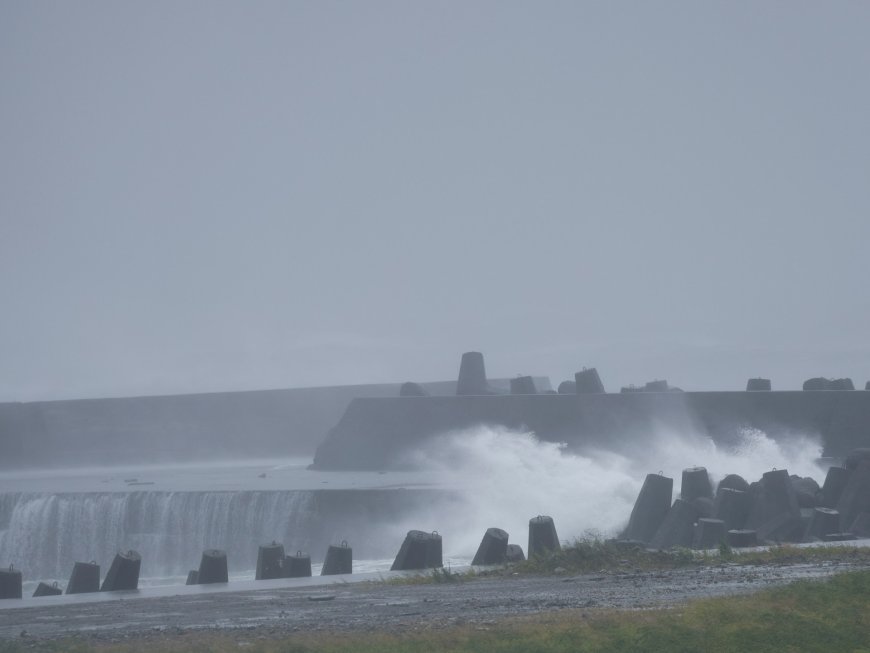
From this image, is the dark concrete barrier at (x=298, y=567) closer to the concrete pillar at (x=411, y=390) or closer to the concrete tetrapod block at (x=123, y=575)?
the concrete tetrapod block at (x=123, y=575)

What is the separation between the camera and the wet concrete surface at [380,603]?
9617 millimetres

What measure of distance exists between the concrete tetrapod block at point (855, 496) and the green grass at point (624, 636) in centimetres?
1142

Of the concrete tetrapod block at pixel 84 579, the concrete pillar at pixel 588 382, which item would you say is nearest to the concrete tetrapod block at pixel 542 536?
the concrete tetrapod block at pixel 84 579

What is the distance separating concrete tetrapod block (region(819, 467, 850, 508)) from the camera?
21.8m

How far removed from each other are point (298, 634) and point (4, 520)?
29.3m

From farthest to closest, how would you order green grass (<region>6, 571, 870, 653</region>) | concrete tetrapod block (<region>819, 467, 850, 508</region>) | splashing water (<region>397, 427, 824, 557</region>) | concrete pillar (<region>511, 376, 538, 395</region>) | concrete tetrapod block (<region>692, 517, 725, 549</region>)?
concrete pillar (<region>511, 376, 538, 395</region>)
splashing water (<region>397, 427, 824, 557</region>)
concrete tetrapod block (<region>819, 467, 850, 508</region>)
concrete tetrapod block (<region>692, 517, 725, 549</region>)
green grass (<region>6, 571, 870, 653</region>)

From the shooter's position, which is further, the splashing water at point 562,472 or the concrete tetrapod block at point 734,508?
the splashing water at point 562,472

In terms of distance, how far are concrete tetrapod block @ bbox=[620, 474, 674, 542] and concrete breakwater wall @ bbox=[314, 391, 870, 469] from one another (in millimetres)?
13191

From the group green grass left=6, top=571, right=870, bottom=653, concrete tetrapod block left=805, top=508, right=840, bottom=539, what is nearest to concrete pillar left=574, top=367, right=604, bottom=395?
concrete tetrapod block left=805, top=508, right=840, bottom=539

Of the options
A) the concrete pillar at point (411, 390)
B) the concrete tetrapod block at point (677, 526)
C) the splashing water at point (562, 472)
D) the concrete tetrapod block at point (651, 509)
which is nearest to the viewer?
the concrete tetrapod block at point (677, 526)

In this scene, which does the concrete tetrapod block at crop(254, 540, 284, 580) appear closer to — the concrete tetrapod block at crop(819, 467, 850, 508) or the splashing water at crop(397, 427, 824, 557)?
the splashing water at crop(397, 427, 824, 557)

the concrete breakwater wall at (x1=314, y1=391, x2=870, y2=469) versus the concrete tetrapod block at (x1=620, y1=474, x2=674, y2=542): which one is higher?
the concrete breakwater wall at (x1=314, y1=391, x2=870, y2=469)

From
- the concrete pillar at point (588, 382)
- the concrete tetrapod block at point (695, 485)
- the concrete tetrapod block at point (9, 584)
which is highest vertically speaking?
the concrete pillar at point (588, 382)

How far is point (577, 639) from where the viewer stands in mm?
8094
